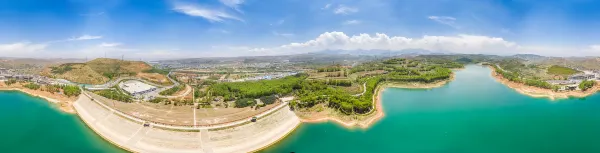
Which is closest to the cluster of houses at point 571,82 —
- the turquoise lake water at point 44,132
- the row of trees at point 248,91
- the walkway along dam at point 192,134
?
the row of trees at point 248,91

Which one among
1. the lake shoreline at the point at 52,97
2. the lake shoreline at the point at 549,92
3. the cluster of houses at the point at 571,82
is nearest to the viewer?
the lake shoreline at the point at 52,97

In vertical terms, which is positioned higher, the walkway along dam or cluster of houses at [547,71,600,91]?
cluster of houses at [547,71,600,91]

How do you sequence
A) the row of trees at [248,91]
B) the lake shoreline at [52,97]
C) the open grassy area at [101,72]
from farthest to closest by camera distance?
the open grassy area at [101,72]
the row of trees at [248,91]
the lake shoreline at [52,97]

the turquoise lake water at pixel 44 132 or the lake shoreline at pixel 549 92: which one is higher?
the lake shoreline at pixel 549 92

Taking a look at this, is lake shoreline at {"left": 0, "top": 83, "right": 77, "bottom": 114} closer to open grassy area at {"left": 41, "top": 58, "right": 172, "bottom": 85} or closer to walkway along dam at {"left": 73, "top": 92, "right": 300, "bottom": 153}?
open grassy area at {"left": 41, "top": 58, "right": 172, "bottom": 85}

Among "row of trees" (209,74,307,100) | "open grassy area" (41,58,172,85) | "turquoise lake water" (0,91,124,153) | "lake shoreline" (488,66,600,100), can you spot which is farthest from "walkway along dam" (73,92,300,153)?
"lake shoreline" (488,66,600,100)

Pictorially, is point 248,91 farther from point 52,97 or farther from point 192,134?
point 52,97

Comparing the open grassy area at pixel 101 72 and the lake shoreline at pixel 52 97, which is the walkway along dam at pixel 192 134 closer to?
the lake shoreline at pixel 52 97

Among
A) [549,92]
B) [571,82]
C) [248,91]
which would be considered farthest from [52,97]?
[571,82]
